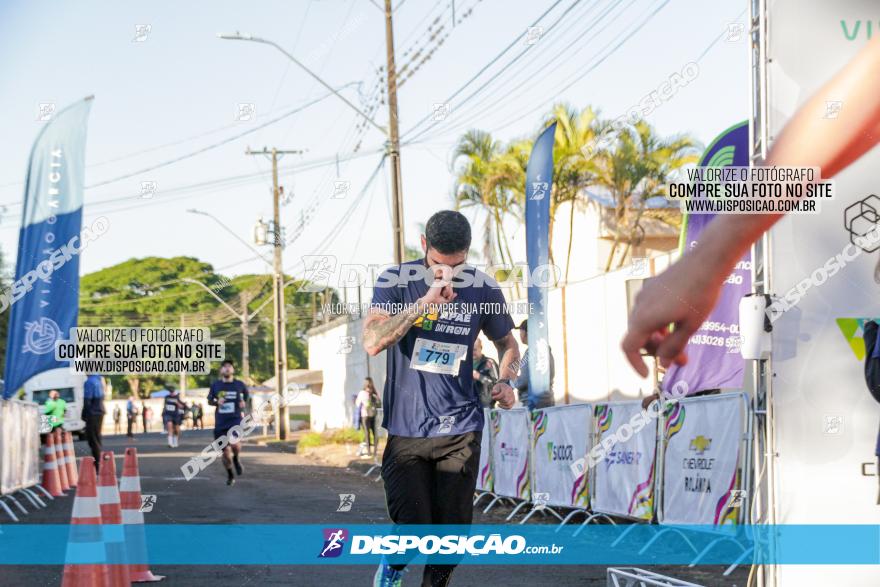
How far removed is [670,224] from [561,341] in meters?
12.5

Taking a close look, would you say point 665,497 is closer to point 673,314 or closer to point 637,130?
point 673,314

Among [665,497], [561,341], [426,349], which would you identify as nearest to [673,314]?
[426,349]

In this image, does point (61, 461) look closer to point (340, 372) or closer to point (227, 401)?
point (227, 401)

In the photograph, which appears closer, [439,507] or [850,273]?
[439,507]

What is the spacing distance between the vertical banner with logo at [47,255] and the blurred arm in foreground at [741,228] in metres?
12.7

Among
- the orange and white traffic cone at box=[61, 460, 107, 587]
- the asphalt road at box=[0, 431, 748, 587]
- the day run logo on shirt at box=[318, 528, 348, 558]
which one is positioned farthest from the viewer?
the day run logo on shirt at box=[318, 528, 348, 558]

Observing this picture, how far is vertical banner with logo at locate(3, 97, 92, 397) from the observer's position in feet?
54.0

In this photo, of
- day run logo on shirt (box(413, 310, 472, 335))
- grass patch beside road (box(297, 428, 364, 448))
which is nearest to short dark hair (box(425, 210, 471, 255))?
day run logo on shirt (box(413, 310, 472, 335))

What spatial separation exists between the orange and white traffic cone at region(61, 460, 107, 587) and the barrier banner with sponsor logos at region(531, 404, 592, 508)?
5452 millimetres

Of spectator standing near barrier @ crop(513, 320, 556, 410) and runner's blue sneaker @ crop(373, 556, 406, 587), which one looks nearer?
runner's blue sneaker @ crop(373, 556, 406, 587)

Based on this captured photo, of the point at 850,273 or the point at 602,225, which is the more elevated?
the point at 602,225

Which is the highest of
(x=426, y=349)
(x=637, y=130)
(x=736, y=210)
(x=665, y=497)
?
(x=637, y=130)

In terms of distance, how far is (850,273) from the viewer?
620 cm

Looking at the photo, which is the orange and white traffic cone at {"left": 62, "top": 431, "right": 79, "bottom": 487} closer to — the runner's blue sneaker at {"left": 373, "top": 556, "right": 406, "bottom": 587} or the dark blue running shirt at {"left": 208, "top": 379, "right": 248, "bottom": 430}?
the dark blue running shirt at {"left": 208, "top": 379, "right": 248, "bottom": 430}
